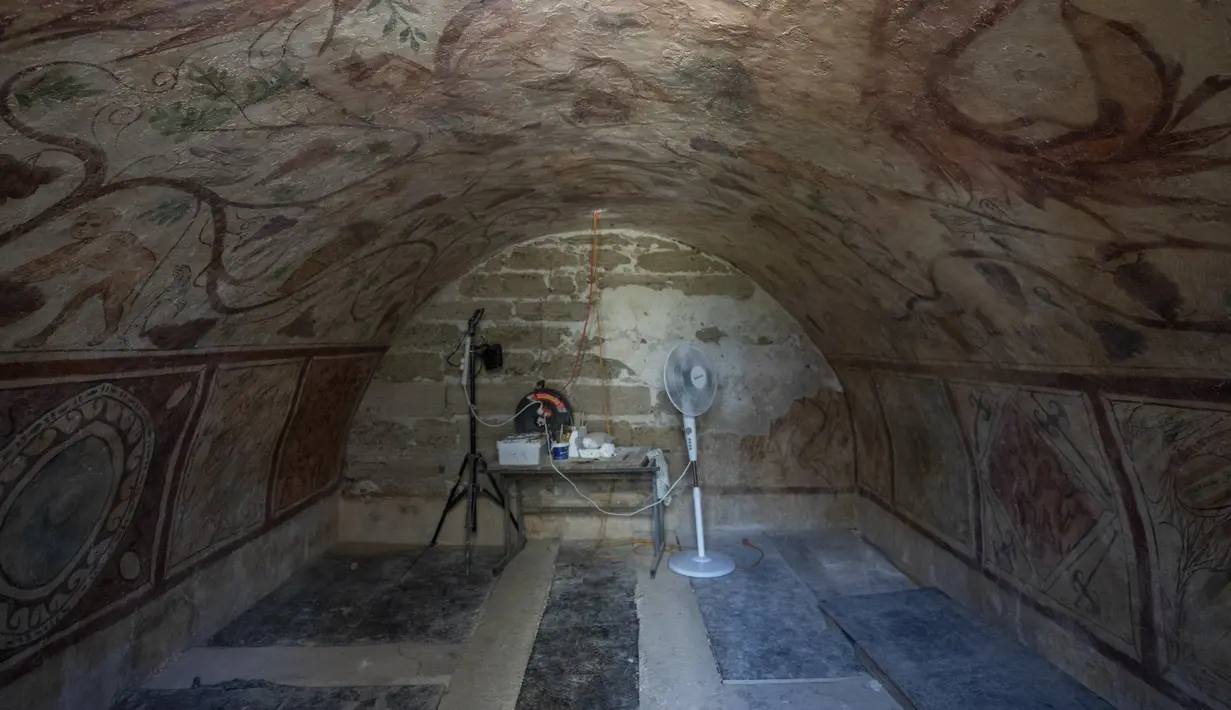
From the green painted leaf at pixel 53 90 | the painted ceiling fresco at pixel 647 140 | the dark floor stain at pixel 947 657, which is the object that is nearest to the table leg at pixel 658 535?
the dark floor stain at pixel 947 657

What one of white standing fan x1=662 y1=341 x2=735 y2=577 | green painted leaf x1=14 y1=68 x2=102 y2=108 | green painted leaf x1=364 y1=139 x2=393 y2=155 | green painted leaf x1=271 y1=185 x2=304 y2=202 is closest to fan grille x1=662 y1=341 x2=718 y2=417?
white standing fan x1=662 y1=341 x2=735 y2=577

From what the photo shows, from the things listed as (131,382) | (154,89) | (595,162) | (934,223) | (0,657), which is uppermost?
(595,162)

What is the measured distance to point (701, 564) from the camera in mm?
5227

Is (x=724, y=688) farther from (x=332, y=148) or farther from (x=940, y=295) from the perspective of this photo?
(x=332, y=148)

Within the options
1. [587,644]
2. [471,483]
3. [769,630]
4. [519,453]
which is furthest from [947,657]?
[471,483]

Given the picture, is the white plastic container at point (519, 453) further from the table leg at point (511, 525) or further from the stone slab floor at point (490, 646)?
the stone slab floor at point (490, 646)

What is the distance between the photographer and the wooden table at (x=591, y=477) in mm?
5293

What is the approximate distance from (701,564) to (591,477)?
1.14m

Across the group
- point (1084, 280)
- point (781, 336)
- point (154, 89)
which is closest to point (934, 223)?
point (1084, 280)

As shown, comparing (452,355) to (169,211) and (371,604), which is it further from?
(169,211)

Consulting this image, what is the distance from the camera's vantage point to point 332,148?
269 cm

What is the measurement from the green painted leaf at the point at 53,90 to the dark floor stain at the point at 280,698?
9.29 ft

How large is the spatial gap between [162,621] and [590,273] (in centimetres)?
374

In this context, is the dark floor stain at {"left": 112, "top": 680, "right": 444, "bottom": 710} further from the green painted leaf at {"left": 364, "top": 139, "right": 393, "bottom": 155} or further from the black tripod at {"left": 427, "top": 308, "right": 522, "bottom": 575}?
the green painted leaf at {"left": 364, "top": 139, "right": 393, "bottom": 155}
